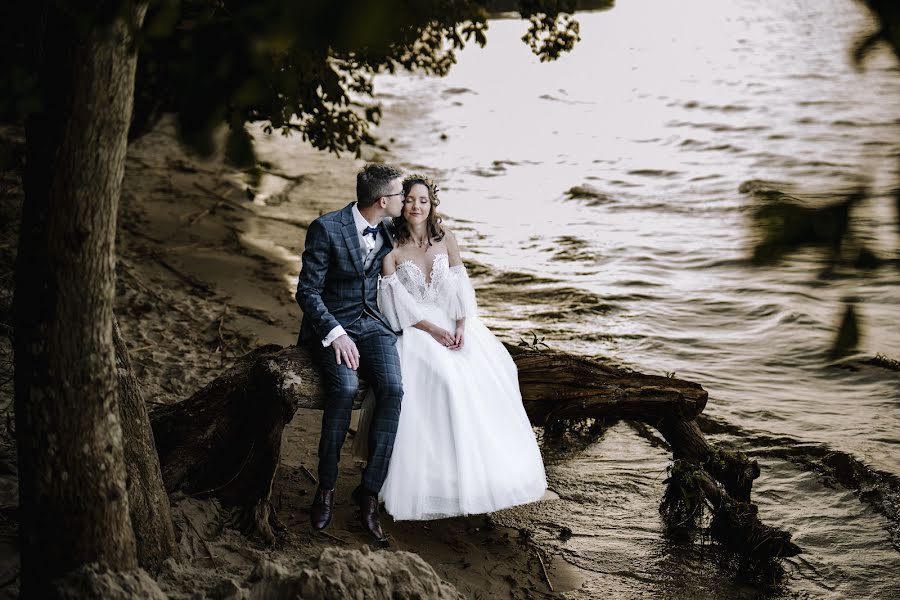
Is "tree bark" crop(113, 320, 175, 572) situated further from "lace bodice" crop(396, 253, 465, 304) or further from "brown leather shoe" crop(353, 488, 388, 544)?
"lace bodice" crop(396, 253, 465, 304)

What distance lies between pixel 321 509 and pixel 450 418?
0.80m

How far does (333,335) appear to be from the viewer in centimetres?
476

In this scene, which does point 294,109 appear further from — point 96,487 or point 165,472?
point 96,487

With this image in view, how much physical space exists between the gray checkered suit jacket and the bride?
262mm

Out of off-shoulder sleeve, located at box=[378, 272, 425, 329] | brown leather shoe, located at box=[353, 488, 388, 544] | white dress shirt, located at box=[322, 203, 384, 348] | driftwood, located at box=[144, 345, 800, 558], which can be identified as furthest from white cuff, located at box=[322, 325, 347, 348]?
brown leather shoe, located at box=[353, 488, 388, 544]

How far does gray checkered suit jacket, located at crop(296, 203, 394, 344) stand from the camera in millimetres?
4867

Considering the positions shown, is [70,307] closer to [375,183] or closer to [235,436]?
[235,436]

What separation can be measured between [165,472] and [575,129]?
16.9 m

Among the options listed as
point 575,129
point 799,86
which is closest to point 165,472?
point 575,129

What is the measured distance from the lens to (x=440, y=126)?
1936 centimetres

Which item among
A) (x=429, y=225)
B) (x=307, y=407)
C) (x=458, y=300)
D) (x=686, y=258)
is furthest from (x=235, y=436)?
(x=686, y=258)

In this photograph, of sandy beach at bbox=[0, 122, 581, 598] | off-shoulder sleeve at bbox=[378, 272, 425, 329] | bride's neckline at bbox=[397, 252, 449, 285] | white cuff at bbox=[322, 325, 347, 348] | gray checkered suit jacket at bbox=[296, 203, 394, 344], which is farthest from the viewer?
bride's neckline at bbox=[397, 252, 449, 285]

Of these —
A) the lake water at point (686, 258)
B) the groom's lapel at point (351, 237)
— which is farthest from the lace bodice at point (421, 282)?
the lake water at point (686, 258)

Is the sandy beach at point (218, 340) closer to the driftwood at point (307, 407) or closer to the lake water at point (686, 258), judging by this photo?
the driftwood at point (307, 407)
